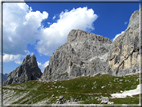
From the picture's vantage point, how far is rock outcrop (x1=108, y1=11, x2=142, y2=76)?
4021 inches

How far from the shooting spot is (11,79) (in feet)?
627

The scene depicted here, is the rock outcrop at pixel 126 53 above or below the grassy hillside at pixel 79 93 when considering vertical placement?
above

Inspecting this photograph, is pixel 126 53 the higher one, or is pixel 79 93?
pixel 126 53

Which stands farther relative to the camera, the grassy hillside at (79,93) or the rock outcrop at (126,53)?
the rock outcrop at (126,53)

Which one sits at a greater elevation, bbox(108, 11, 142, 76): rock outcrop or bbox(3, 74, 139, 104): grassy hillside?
bbox(108, 11, 142, 76): rock outcrop

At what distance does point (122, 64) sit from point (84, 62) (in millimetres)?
77078

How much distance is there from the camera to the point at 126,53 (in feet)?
376

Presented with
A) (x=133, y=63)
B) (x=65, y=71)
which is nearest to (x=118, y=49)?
(x=133, y=63)

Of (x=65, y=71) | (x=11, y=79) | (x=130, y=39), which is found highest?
(x=130, y=39)

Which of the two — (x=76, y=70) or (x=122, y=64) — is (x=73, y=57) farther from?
(x=122, y=64)

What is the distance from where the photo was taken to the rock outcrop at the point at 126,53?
335 feet

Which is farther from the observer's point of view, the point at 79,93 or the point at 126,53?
the point at 126,53

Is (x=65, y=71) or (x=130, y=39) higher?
(x=130, y=39)

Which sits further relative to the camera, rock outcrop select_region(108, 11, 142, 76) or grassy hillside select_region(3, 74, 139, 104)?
rock outcrop select_region(108, 11, 142, 76)
